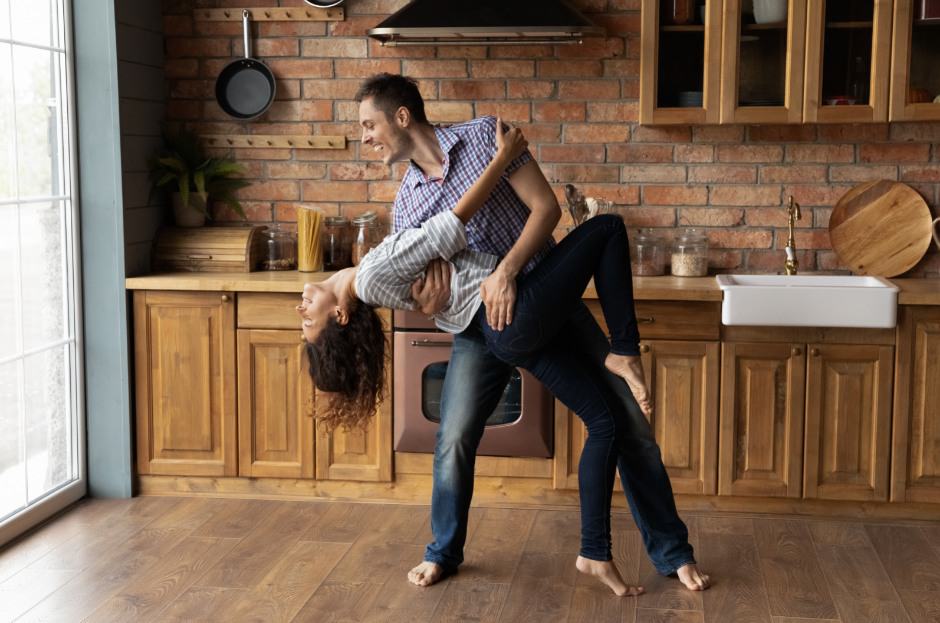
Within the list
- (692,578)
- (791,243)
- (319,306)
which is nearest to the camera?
(319,306)

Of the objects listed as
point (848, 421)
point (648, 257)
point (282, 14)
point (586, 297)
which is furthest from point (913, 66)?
point (282, 14)

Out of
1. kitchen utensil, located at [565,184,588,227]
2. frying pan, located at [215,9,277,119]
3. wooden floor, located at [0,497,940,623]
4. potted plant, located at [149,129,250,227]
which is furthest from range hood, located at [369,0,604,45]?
wooden floor, located at [0,497,940,623]

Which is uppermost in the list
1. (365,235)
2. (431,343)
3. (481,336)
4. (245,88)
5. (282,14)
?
(282,14)

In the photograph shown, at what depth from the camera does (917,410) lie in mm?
3801

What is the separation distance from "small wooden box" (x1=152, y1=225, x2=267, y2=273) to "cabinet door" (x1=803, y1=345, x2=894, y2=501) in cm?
203

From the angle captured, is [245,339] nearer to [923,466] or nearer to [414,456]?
[414,456]

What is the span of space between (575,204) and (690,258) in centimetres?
46

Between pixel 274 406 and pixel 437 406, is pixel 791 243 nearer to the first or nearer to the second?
pixel 437 406

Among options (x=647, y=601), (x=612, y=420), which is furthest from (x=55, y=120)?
(x=647, y=601)

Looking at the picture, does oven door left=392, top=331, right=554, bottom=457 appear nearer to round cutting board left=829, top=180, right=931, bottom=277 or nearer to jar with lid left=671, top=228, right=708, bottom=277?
jar with lid left=671, top=228, right=708, bottom=277

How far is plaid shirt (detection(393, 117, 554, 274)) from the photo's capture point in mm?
2998

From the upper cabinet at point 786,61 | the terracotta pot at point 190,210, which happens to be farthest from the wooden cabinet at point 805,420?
the terracotta pot at point 190,210

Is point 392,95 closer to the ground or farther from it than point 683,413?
farther from it

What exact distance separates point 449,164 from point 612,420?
0.79m
